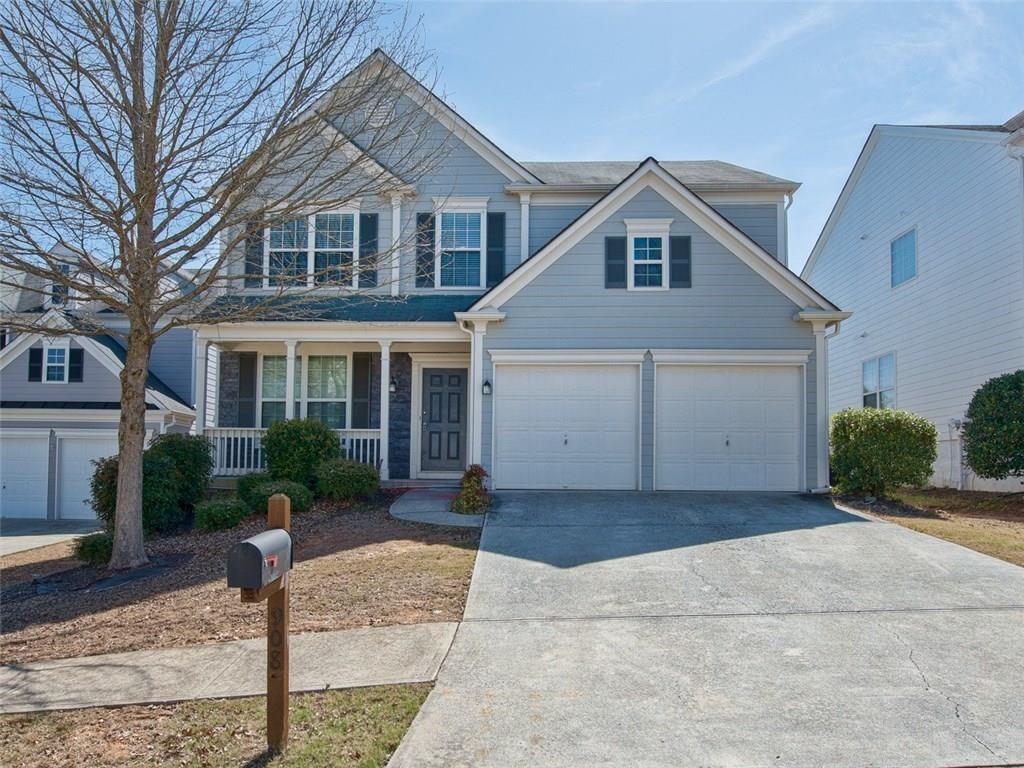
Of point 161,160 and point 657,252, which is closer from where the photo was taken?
point 161,160

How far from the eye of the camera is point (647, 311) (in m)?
13.4

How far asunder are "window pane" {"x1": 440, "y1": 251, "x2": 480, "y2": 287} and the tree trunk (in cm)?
670

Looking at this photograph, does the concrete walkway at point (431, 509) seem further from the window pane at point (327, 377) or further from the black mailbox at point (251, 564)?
the black mailbox at point (251, 564)

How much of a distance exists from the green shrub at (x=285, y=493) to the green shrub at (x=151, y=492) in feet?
3.77

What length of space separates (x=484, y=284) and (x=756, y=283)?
508cm

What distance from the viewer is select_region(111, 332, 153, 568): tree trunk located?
9578 millimetres

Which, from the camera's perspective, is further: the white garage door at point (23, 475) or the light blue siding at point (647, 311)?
the white garage door at point (23, 475)

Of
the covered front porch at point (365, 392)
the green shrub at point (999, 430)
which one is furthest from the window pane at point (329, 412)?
the green shrub at point (999, 430)

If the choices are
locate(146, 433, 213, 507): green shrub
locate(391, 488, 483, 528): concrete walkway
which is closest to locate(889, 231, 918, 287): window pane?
locate(391, 488, 483, 528): concrete walkway

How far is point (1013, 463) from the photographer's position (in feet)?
41.4

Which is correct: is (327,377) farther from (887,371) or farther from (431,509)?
(887,371)

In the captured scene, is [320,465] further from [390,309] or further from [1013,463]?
[1013,463]

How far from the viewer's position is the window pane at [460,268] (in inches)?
604

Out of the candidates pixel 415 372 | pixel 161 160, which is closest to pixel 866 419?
pixel 415 372
